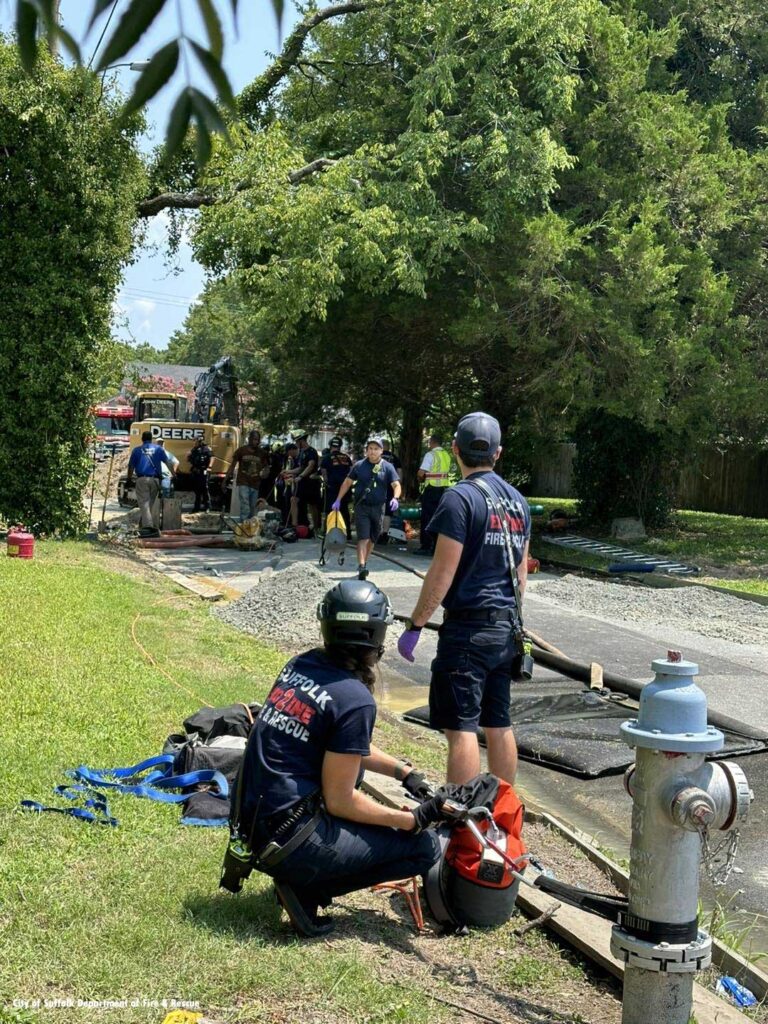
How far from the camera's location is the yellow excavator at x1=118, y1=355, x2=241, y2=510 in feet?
90.7

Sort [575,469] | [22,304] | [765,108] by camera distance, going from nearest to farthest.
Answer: [22,304]
[765,108]
[575,469]

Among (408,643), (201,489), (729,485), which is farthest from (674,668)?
(729,485)

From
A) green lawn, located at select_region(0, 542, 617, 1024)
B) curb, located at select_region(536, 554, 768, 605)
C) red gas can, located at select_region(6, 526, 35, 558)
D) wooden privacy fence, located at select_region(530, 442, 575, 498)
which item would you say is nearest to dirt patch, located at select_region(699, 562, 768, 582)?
curb, located at select_region(536, 554, 768, 605)

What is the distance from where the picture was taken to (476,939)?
170 inches

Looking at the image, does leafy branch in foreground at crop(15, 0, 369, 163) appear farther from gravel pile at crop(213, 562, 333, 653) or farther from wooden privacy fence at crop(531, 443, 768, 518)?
wooden privacy fence at crop(531, 443, 768, 518)

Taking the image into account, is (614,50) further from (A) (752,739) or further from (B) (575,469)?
(A) (752,739)

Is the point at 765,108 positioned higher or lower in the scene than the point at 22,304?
higher

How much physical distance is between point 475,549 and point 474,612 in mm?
292

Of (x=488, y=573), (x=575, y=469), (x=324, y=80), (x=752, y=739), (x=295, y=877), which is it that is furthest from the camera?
(x=575, y=469)

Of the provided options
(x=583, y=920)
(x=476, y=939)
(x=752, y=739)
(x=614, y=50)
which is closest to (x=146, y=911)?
(x=476, y=939)

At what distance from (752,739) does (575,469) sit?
19078 millimetres

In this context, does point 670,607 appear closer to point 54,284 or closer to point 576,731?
point 576,731

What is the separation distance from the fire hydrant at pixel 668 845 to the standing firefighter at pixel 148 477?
1720 cm

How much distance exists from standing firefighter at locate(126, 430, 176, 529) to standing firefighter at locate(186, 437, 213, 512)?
5988 mm
